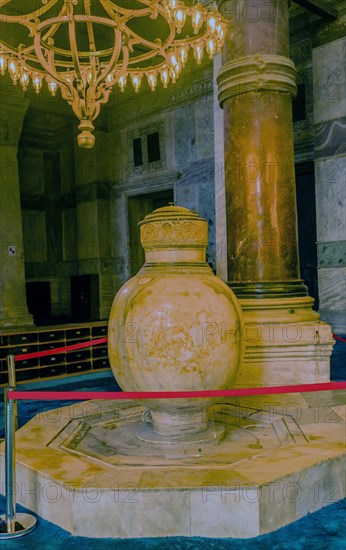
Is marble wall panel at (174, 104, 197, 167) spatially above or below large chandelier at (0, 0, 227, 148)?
above

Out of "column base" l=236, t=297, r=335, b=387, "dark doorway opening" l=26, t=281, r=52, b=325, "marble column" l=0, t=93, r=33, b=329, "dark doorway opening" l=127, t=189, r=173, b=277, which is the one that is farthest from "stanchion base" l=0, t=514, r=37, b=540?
"dark doorway opening" l=26, t=281, r=52, b=325

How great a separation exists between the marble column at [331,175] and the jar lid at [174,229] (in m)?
6.53

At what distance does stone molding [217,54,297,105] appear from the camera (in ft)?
16.1

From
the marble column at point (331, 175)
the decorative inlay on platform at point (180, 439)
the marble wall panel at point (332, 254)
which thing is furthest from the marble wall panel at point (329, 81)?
the decorative inlay on platform at point (180, 439)

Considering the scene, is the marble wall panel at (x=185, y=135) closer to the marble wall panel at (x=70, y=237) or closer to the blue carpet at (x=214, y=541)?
the marble wall panel at (x=70, y=237)

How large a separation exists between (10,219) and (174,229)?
29.1ft

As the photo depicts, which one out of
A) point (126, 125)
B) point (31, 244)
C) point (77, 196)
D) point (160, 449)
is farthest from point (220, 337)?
point (31, 244)

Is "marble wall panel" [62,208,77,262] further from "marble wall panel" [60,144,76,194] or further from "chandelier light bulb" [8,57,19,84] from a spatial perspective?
"chandelier light bulb" [8,57,19,84]

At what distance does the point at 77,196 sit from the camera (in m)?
16.6

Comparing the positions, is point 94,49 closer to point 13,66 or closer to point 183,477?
point 13,66

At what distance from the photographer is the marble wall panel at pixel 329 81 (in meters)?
9.42

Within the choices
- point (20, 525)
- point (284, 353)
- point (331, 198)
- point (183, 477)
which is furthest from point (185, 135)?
point (20, 525)

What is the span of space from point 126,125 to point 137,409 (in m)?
12.1

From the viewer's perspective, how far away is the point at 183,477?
2781 mm
